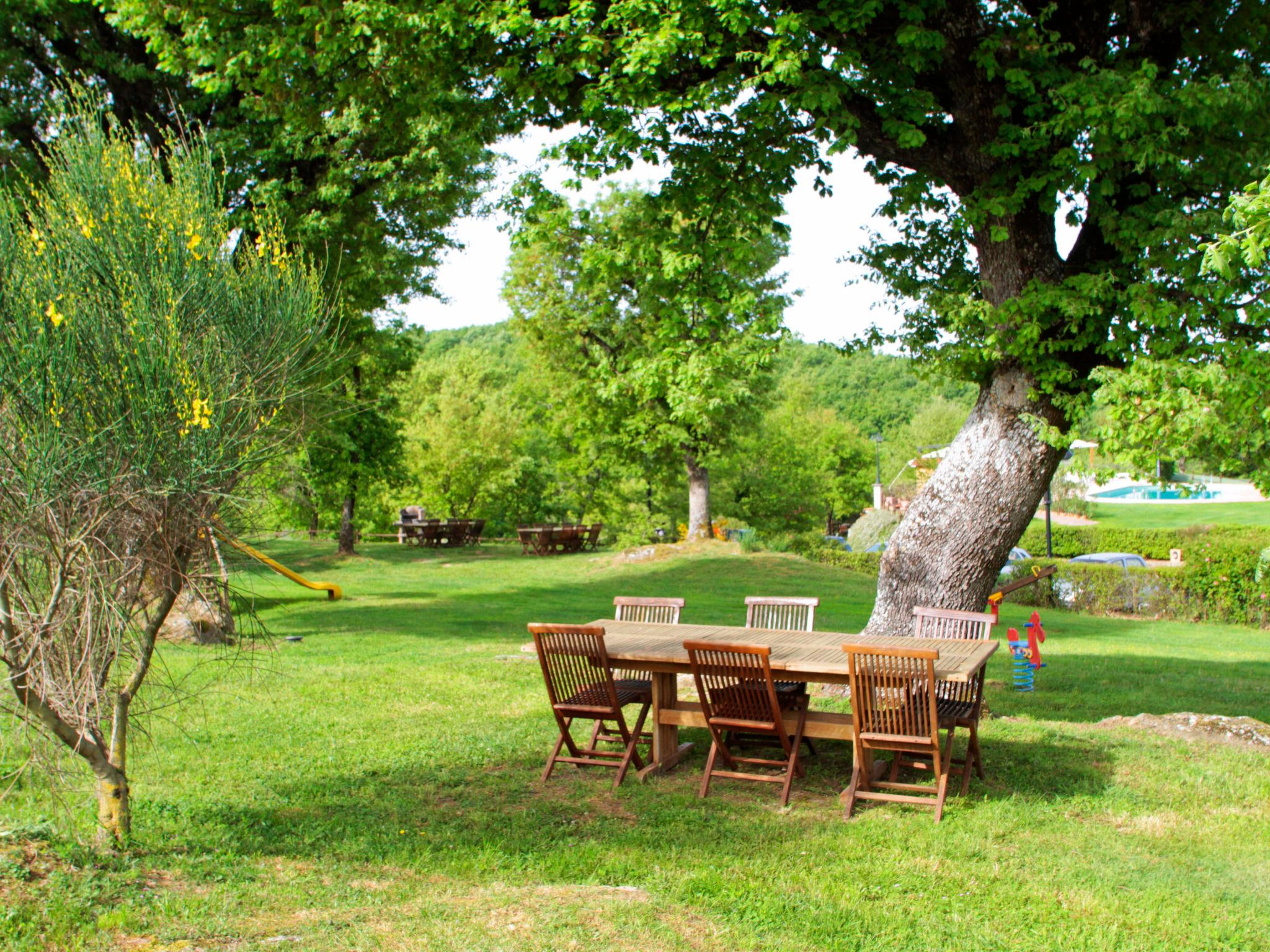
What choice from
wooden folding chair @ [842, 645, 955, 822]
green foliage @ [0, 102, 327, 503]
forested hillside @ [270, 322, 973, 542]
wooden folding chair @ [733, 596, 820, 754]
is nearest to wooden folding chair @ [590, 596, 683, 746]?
wooden folding chair @ [733, 596, 820, 754]

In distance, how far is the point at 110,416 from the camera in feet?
13.3

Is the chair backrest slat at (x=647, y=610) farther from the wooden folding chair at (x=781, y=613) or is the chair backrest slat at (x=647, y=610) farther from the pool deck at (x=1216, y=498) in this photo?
the pool deck at (x=1216, y=498)

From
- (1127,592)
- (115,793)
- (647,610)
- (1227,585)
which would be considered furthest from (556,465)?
(115,793)

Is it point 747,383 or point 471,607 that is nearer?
point 471,607

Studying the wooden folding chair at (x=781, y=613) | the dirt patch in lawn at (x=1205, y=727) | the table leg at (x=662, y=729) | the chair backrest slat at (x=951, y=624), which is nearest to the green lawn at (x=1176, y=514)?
the dirt patch in lawn at (x=1205, y=727)

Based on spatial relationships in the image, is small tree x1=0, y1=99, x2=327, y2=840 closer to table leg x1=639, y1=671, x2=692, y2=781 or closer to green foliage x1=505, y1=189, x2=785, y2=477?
table leg x1=639, y1=671, x2=692, y2=781

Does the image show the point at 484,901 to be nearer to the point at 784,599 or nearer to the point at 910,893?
the point at 910,893

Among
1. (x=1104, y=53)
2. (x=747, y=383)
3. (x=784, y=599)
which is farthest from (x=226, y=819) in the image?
(x=747, y=383)

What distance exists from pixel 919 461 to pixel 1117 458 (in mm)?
25344

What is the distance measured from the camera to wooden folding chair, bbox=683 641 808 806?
5707mm

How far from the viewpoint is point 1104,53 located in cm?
823

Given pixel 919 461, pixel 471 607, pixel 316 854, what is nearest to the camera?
pixel 316 854

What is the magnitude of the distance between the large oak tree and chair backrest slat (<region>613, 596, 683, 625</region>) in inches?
74.4

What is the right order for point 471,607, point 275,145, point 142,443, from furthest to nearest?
point 471,607 < point 275,145 < point 142,443
